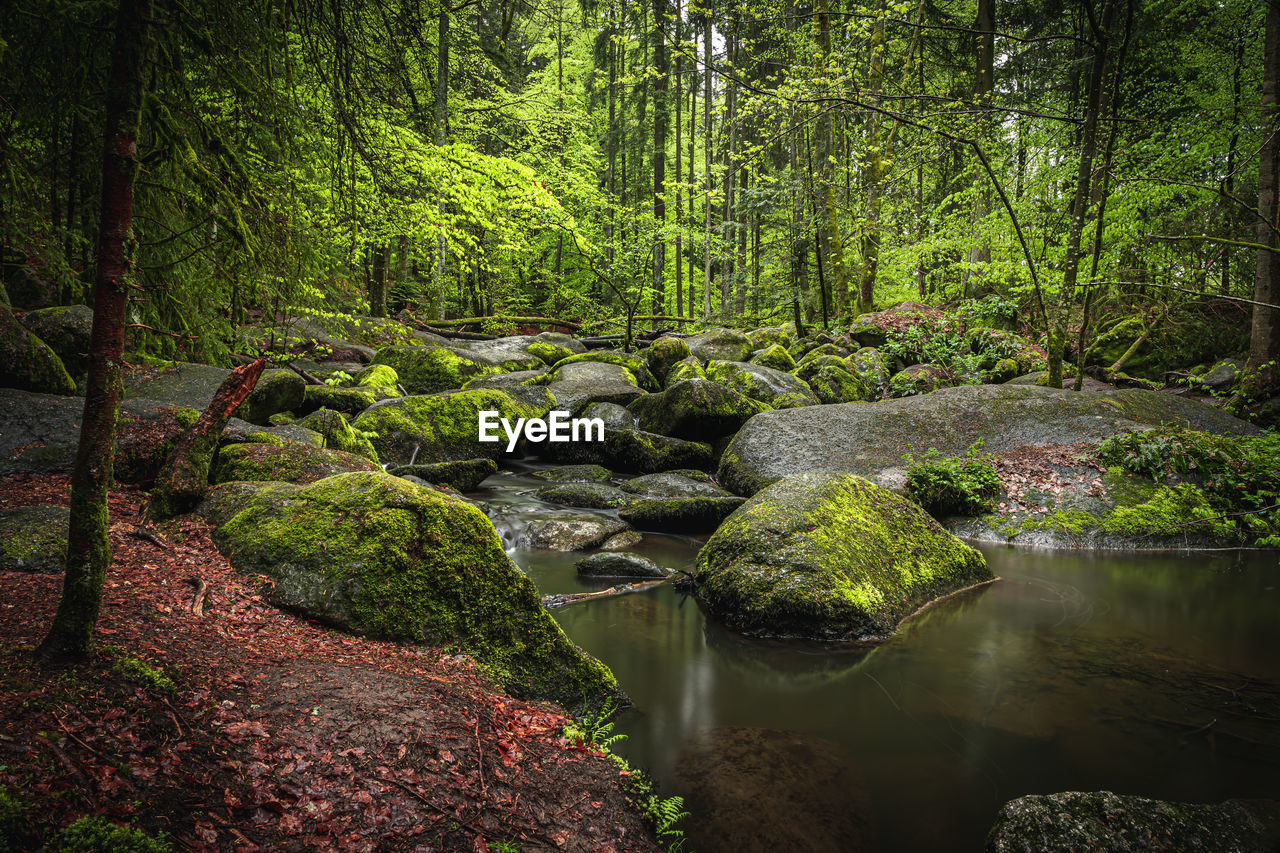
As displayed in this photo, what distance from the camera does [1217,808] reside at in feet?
9.74

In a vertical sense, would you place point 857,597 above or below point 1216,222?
below

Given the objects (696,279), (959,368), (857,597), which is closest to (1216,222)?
(959,368)

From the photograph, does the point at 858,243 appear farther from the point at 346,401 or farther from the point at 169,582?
the point at 169,582

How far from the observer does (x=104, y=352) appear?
2.19 metres

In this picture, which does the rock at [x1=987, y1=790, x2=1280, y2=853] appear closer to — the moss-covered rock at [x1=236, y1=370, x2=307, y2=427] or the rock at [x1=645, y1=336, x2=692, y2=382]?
the moss-covered rock at [x1=236, y1=370, x2=307, y2=427]

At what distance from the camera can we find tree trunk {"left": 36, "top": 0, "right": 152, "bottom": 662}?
2.15m

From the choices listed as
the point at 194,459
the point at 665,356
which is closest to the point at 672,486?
the point at 665,356

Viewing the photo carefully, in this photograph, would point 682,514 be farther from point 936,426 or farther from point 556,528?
point 936,426

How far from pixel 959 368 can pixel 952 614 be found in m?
9.70

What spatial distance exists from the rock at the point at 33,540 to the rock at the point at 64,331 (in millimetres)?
4048

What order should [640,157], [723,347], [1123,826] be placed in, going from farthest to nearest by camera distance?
[640,157] → [723,347] → [1123,826]

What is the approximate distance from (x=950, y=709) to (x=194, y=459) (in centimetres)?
598

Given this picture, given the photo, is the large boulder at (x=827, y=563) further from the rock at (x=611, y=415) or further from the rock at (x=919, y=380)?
the rock at (x=919, y=380)

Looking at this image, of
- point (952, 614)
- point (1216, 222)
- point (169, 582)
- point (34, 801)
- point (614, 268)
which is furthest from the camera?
point (614, 268)
